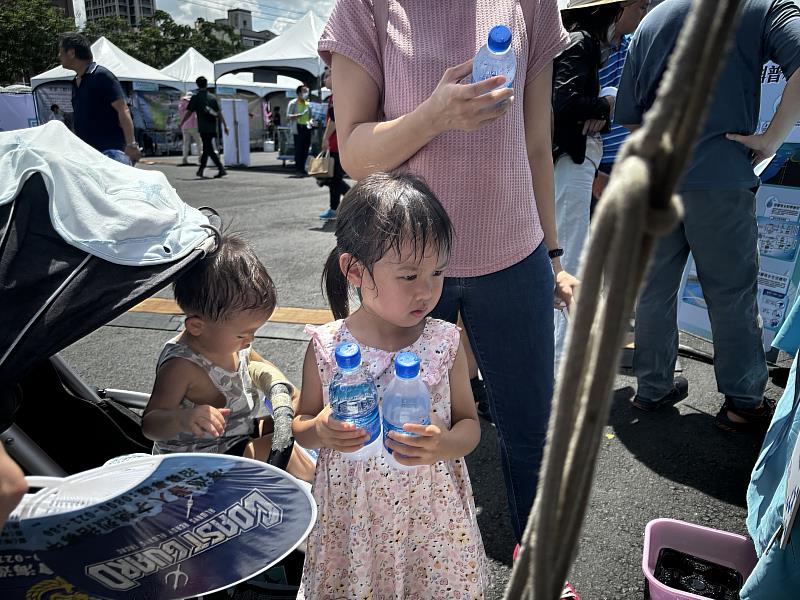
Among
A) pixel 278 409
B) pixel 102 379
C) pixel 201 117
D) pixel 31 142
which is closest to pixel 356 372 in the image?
pixel 278 409

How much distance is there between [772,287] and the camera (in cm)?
387

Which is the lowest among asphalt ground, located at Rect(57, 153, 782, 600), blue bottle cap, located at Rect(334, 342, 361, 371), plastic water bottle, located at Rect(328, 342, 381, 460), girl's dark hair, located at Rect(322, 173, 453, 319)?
asphalt ground, located at Rect(57, 153, 782, 600)

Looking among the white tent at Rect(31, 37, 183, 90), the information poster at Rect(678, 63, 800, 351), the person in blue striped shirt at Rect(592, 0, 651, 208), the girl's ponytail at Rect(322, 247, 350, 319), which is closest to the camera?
the girl's ponytail at Rect(322, 247, 350, 319)

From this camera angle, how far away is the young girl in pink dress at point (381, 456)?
1.48 metres

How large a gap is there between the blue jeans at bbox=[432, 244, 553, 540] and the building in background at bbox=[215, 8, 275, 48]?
313ft

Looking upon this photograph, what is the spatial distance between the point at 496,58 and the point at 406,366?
2.48 ft

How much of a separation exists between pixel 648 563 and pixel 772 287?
8.75 ft

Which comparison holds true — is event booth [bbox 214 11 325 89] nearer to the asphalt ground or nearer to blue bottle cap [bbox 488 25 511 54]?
the asphalt ground

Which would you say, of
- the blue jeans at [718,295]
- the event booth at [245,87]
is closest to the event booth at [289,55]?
the event booth at [245,87]

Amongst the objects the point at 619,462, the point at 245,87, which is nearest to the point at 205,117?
the point at 245,87

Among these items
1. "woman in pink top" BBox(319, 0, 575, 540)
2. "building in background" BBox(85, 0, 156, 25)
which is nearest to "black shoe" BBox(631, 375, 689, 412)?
"woman in pink top" BBox(319, 0, 575, 540)

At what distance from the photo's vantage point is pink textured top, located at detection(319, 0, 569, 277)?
1.59 meters

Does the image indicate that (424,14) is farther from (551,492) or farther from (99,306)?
(551,492)

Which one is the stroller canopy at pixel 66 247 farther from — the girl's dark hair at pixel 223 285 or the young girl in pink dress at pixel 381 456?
the young girl in pink dress at pixel 381 456
